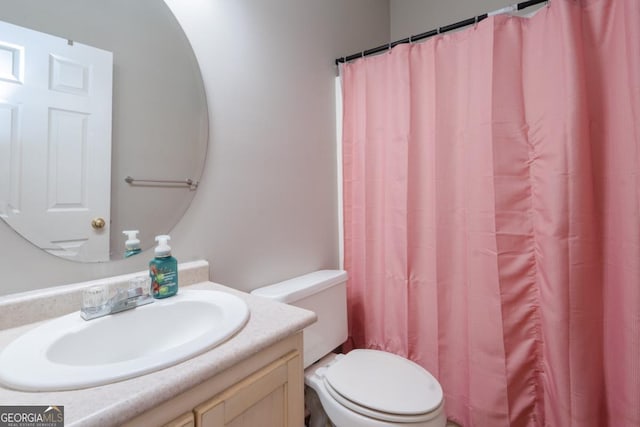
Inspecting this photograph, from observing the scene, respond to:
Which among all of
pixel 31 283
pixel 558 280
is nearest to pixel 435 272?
pixel 558 280

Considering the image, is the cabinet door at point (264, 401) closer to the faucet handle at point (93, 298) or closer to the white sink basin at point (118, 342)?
the white sink basin at point (118, 342)

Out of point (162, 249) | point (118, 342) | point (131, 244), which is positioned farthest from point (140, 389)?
point (131, 244)

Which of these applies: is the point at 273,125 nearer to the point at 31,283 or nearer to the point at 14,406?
the point at 31,283

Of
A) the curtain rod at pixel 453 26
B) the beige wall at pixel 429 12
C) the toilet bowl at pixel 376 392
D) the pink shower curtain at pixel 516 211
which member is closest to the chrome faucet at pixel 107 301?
the toilet bowl at pixel 376 392

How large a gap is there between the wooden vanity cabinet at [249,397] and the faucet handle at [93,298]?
42 centimetres

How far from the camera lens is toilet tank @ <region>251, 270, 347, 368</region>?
1.22 metres

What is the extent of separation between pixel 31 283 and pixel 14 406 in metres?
0.44

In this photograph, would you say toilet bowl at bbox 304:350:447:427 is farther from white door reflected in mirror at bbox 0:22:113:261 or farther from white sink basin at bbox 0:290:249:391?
white door reflected in mirror at bbox 0:22:113:261

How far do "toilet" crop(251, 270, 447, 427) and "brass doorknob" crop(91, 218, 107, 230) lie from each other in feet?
1.87

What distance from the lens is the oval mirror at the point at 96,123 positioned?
2.41ft

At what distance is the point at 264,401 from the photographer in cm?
65

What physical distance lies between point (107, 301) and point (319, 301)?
82cm

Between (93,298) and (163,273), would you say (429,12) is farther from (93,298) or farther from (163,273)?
(93,298)

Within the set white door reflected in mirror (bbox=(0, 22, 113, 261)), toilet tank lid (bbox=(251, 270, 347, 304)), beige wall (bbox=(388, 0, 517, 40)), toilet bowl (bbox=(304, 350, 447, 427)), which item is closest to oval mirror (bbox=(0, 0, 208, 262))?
white door reflected in mirror (bbox=(0, 22, 113, 261))
